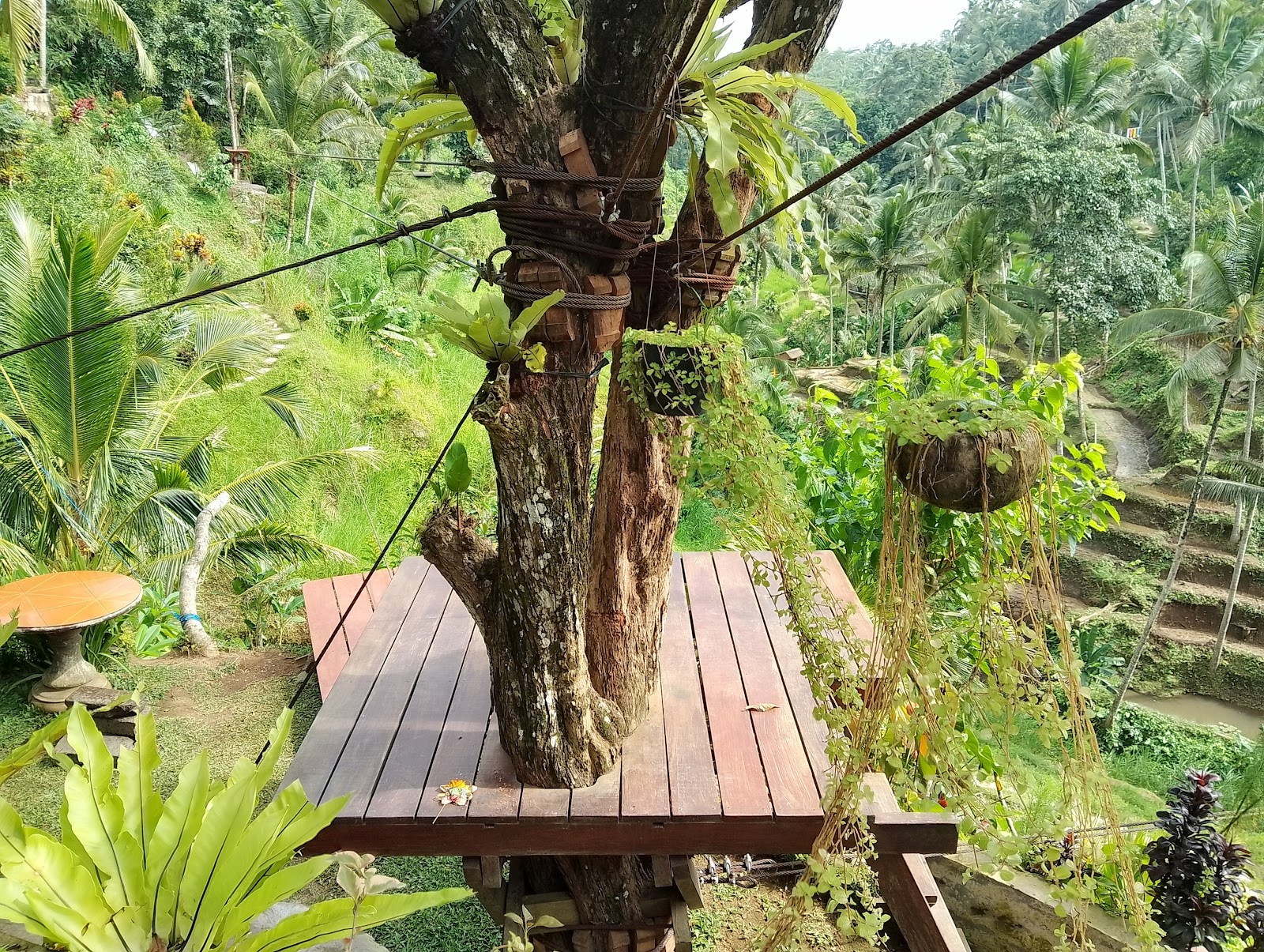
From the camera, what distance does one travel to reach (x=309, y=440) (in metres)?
7.79

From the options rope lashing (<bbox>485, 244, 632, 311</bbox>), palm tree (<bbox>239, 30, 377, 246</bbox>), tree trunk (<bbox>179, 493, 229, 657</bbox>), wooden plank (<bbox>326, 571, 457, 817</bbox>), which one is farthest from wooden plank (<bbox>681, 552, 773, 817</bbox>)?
palm tree (<bbox>239, 30, 377, 246</bbox>)

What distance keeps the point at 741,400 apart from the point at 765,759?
1091 millimetres

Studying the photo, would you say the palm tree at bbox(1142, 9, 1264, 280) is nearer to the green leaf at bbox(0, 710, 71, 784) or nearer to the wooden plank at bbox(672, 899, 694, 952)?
the wooden plank at bbox(672, 899, 694, 952)

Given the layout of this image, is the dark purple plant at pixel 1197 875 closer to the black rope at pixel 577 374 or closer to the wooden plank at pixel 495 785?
the wooden plank at pixel 495 785

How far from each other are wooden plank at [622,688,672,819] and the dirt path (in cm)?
1804

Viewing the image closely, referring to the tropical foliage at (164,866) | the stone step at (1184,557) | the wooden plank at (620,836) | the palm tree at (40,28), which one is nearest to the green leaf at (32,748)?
the tropical foliage at (164,866)

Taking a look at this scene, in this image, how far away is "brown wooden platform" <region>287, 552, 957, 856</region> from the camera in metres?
2.41

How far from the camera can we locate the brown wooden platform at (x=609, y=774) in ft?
7.91

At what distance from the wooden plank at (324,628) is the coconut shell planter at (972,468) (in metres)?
3.47

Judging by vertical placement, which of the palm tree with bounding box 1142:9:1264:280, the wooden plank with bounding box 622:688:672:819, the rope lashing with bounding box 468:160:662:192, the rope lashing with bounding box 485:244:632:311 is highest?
the palm tree with bounding box 1142:9:1264:280

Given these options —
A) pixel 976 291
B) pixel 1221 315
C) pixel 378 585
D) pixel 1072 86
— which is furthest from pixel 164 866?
pixel 1072 86

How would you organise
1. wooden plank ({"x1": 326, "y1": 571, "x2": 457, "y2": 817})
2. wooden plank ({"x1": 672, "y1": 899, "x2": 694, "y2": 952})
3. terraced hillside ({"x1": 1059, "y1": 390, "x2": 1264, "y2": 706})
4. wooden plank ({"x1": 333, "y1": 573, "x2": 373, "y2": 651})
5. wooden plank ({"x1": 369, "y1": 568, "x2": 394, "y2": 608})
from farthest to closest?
1. terraced hillside ({"x1": 1059, "y1": 390, "x2": 1264, "y2": 706})
2. wooden plank ({"x1": 369, "y1": 568, "x2": 394, "y2": 608})
3. wooden plank ({"x1": 333, "y1": 573, "x2": 373, "y2": 651})
4. wooden plank ({"x1": 672, "y1": 899, "x2": 694, "y2": 952})
5. wooden plank ({"x1": 326, "y1": 571, "x2": 457, "y2": 817})

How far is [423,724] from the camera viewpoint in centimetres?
284

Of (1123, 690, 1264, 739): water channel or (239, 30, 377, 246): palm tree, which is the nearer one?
(239, 30, 377, 246): palm tree
